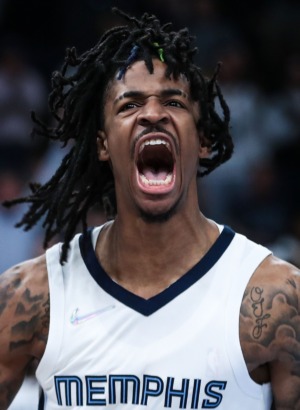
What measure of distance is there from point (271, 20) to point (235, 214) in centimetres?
161

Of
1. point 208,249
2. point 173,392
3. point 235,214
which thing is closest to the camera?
point 173,392

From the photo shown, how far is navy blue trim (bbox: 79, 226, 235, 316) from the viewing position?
3660mm

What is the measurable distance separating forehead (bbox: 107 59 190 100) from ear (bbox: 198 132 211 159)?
0.20m

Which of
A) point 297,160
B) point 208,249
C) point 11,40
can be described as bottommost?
point 208,249

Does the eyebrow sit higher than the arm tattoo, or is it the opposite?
the eyebrow

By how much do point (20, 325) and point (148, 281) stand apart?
464 mm

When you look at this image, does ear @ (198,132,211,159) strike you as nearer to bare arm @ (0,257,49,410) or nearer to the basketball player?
the basketball player

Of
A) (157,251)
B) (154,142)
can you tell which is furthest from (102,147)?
(157,251)

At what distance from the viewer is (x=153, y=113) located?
11.8 ft

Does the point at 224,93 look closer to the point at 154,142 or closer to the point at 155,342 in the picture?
the point at 154,142

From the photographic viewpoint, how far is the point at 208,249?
3768mm

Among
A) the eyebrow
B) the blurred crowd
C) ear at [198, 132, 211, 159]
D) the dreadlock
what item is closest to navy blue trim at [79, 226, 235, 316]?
the dreadlock

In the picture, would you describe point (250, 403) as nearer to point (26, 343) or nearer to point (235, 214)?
point (26, 343)

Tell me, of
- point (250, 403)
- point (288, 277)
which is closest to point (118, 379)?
point (250, 403)
